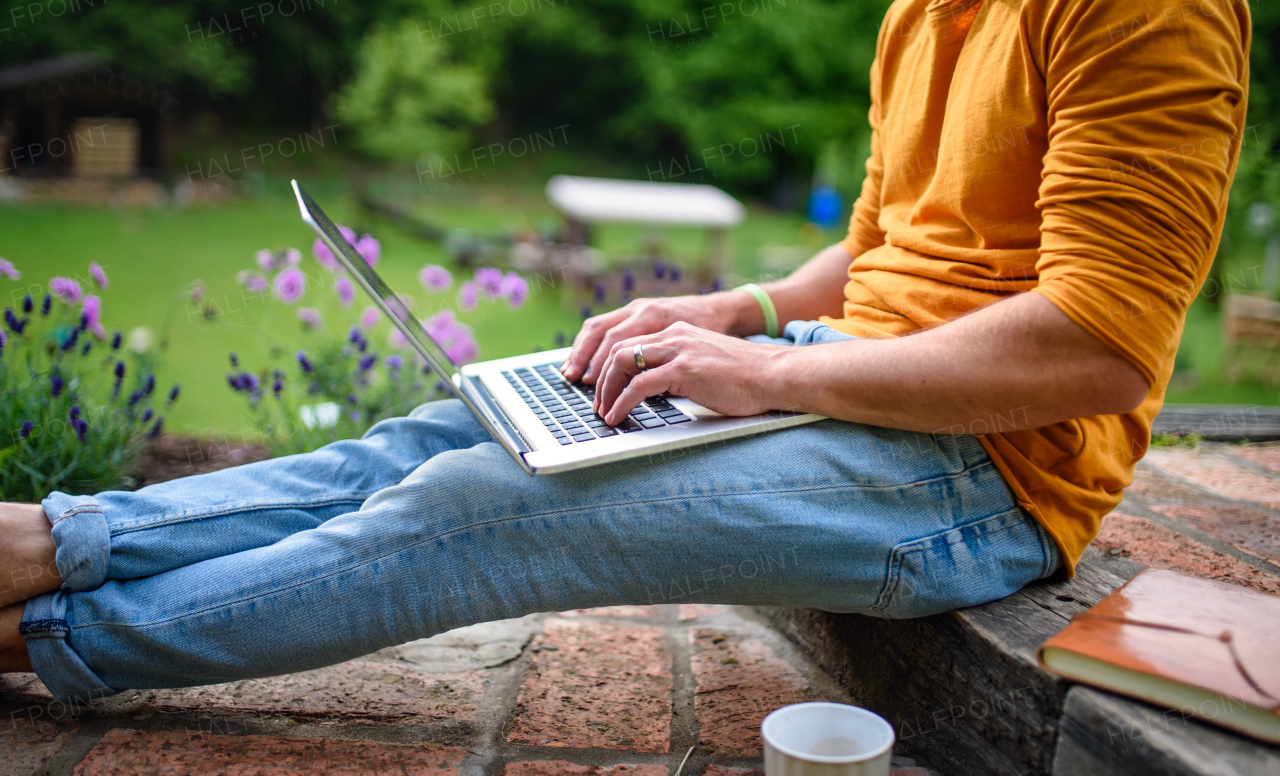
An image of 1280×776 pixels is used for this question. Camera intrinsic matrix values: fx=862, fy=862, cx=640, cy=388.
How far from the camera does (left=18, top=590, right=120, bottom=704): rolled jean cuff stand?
3.11 feet

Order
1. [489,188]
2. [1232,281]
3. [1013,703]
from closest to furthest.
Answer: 1. [1013,703]
2. [1232,281]
3. [489,188]

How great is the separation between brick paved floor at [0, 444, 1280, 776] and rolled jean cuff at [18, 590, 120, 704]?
144mm

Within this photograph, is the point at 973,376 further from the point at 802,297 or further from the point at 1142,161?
the point at 802,297

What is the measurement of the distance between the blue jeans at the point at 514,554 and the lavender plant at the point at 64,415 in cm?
74

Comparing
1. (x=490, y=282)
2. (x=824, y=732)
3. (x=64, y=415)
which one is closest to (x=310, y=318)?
(x=490, y=282)

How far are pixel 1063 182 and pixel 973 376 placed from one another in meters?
0.21

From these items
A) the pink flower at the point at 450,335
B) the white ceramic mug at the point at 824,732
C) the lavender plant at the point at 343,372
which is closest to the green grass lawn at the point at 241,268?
the lavender plant at the point at 343,372

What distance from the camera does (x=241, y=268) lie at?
288 inches

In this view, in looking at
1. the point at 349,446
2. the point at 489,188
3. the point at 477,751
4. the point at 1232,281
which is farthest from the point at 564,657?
the point at 489,188

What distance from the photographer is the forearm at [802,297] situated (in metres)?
1.40

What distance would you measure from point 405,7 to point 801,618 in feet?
52.3

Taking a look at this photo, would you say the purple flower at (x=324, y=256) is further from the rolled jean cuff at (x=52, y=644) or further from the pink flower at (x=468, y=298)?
the rolled jean cuff at (x=52, y=644)

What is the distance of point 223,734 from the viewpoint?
3.67 ft

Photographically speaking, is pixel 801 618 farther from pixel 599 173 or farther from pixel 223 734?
pixel 599 173
